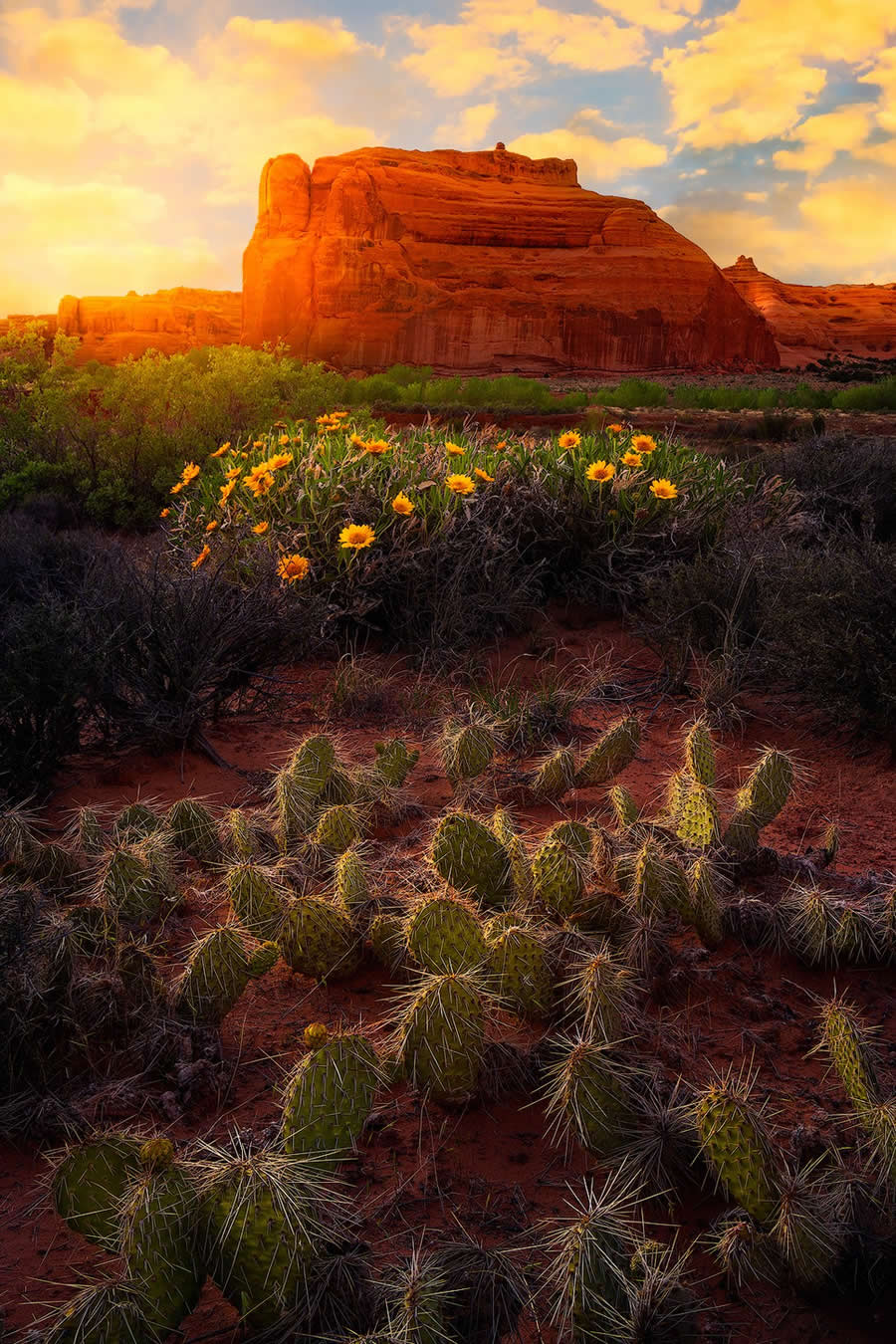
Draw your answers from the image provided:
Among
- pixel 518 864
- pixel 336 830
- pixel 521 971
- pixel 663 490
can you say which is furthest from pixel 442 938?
pixel 663 490

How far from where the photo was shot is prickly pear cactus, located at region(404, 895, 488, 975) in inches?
76.5

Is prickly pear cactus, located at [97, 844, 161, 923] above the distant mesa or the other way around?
the other way around

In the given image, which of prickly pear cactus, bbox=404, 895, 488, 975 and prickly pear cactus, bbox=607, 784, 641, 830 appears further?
prickly pear cactus, bbox=607, 784, 641, 830

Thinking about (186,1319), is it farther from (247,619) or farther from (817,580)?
(817,580)

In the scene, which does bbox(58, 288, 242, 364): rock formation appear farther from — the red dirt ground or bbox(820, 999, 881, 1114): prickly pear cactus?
bbox(820, 999, 881, 1114): prickly pear cactus

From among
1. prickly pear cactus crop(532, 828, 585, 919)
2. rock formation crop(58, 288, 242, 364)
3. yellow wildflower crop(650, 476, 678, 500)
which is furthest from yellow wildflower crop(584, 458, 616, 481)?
rock formation crop(58, 288, 242, 364)

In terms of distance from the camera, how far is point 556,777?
11.1ft

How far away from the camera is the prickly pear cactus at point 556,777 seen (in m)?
3.36

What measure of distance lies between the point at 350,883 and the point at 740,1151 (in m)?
1.15

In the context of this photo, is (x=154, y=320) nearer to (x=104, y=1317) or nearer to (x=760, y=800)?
(x=760, y=800)

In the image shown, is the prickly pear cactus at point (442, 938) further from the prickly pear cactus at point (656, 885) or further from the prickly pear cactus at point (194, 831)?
the prickly pear cactus at point (194, 831)

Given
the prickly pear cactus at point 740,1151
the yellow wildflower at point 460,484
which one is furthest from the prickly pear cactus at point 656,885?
the yellow wildflower at point 460,484

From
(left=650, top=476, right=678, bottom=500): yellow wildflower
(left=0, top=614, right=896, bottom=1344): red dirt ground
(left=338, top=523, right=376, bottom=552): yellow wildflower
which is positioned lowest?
(left=0, top=614, right=896, bottom=1344): red dirt ground

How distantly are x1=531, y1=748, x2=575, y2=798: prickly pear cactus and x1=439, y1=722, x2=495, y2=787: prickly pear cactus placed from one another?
21 centimetres
